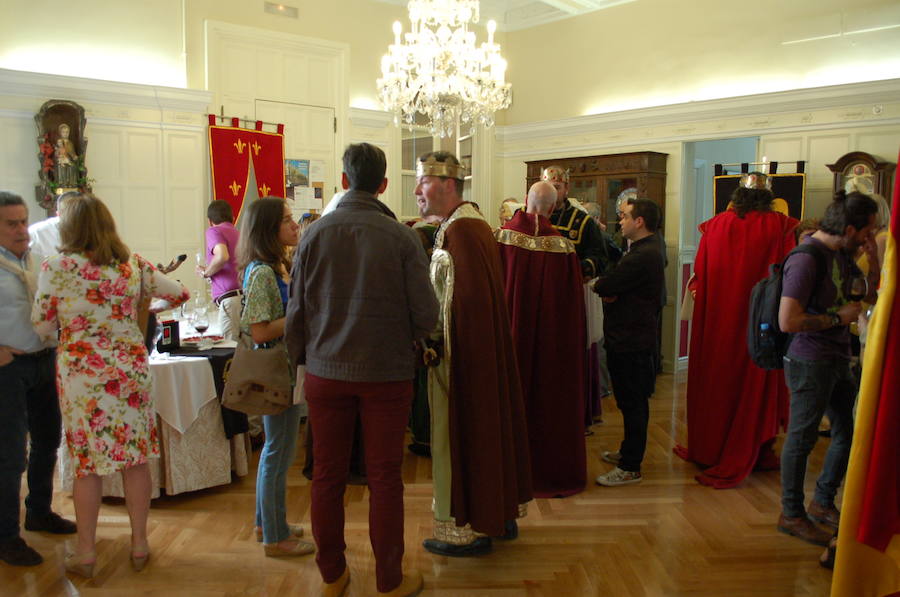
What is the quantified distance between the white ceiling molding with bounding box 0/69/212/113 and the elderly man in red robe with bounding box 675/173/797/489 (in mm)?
5063

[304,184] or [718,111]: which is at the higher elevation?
[718,111]

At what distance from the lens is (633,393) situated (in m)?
3.86

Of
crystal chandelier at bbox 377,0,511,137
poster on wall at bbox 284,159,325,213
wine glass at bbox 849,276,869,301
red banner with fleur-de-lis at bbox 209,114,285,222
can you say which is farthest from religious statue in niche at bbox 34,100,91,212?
wine glass at bbox 849,276,869,301

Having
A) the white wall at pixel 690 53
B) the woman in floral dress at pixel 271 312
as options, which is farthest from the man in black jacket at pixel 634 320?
the white wall at pixel 690 53

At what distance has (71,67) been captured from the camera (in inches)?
241

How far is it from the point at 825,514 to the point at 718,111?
4556mm

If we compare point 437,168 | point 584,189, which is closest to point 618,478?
point 437,168

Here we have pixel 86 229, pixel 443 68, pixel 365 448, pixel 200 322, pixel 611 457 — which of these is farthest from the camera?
pixel 443 68

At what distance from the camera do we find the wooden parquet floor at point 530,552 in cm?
277

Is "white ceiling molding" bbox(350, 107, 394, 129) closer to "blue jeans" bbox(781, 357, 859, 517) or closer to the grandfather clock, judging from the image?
the grandfather clock

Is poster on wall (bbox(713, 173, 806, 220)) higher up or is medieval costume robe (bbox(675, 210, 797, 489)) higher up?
poster on wall (bbox(713, 173, 806, 220))

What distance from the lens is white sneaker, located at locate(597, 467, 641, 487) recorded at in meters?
3.88

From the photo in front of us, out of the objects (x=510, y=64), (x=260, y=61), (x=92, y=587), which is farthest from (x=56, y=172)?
(x=510, y=64)

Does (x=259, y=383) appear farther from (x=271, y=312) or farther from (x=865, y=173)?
(x=865, y=173)
